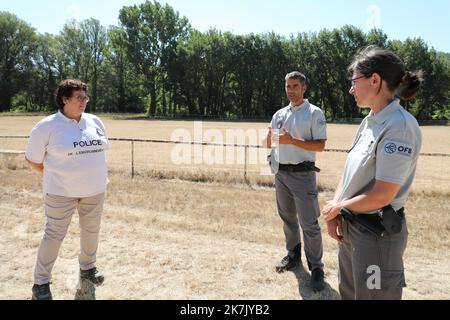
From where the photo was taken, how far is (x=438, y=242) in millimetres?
5348

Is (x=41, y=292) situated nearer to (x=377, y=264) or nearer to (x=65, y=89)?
(x=65, y=89)

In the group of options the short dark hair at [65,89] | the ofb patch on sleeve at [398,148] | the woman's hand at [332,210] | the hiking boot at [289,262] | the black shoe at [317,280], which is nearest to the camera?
the ofb patch on sleeve at [398,148]

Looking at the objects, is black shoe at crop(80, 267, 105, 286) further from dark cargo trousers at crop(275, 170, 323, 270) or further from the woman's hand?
the woman's hand

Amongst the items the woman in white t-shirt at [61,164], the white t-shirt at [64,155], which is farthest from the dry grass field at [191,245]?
the white t-shirt at [64,155]

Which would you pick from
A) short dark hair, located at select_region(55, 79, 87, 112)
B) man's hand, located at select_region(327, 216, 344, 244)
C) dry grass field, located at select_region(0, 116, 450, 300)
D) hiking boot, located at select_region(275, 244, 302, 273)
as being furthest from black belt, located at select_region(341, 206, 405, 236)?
short dark hair, located at select_region(55, 79, 87, 112)

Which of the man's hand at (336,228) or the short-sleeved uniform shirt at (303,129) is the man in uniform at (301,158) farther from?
the man's hand at (336,228)

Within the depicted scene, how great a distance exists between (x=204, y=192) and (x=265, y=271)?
3.92 m

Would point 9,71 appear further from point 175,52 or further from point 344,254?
point 344,254

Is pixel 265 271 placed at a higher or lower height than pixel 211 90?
lower

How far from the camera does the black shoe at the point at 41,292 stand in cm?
369

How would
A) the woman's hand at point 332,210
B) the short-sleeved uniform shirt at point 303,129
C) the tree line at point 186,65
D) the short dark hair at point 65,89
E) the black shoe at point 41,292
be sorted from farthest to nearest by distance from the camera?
the tree line at point 186,65
the short-sleeved uniform shirt at point 303,129
the short dark hair at point 65,89
the black shoe at point 41,292
the woman's hand at point 332,210

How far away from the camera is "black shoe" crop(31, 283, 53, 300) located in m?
3.69

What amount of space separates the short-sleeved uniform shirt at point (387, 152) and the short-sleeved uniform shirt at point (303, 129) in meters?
1.82
